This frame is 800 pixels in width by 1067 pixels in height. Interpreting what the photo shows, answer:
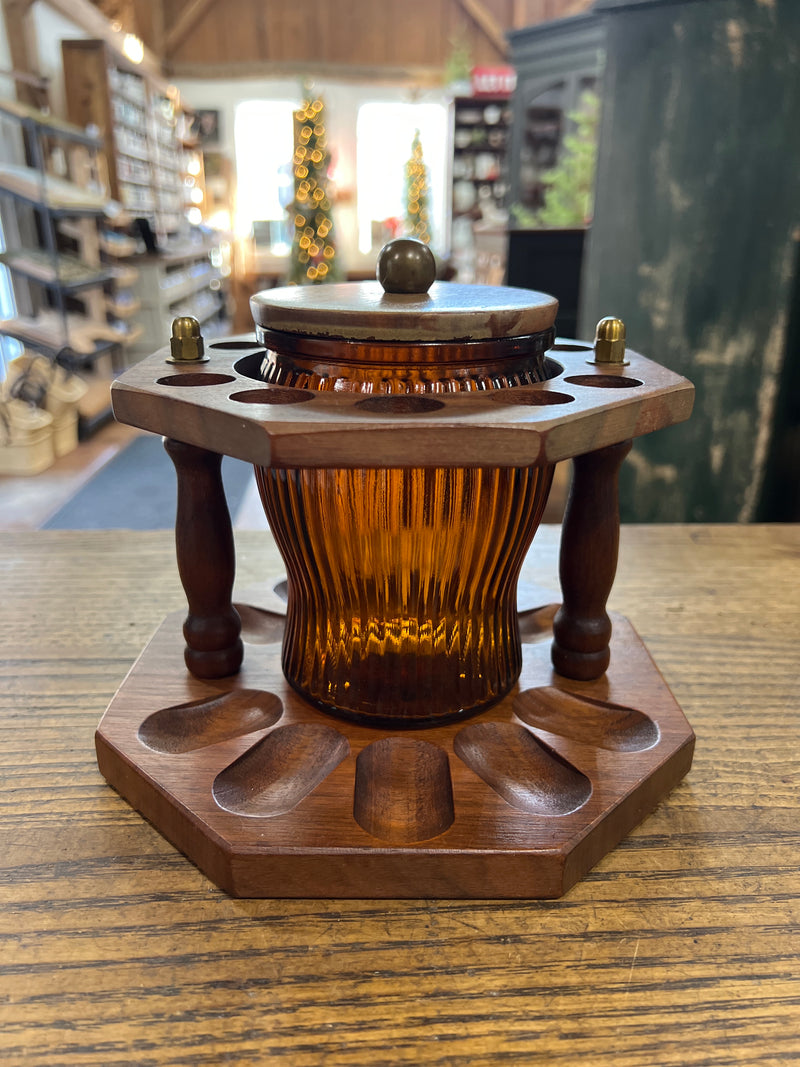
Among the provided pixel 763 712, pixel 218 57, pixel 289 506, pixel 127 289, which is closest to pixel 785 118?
pixel 763 712

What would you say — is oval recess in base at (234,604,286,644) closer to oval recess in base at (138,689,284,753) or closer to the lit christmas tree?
oval recess in base at (138,689,284,753)

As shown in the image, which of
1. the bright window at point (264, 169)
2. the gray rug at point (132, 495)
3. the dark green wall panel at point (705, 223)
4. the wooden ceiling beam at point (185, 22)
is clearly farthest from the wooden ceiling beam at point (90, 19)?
the dark green wall panel at point (705, 223)

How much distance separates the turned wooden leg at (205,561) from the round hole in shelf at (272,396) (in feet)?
0.25

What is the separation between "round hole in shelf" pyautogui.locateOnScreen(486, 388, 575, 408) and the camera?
1.47 feet

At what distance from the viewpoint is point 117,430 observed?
3.58 metres

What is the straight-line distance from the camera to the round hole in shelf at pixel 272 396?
441mm

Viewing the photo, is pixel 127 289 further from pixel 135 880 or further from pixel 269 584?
pixel 135 880

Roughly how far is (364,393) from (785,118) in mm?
1086

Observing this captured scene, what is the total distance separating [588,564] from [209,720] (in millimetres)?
272

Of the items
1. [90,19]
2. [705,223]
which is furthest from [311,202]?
[705,223]

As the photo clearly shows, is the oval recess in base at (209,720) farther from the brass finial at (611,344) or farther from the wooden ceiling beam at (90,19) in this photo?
the wooden ceiling beam at (90,19)

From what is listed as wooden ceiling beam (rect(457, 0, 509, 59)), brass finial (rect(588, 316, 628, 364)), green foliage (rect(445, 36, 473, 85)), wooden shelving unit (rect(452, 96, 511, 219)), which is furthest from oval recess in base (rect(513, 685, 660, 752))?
wooden ceiling beam (rect(457, 0, 509, 59))

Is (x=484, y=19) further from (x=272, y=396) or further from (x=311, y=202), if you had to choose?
(x=272, y=396)

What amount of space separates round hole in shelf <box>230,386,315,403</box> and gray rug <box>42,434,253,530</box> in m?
1.91
